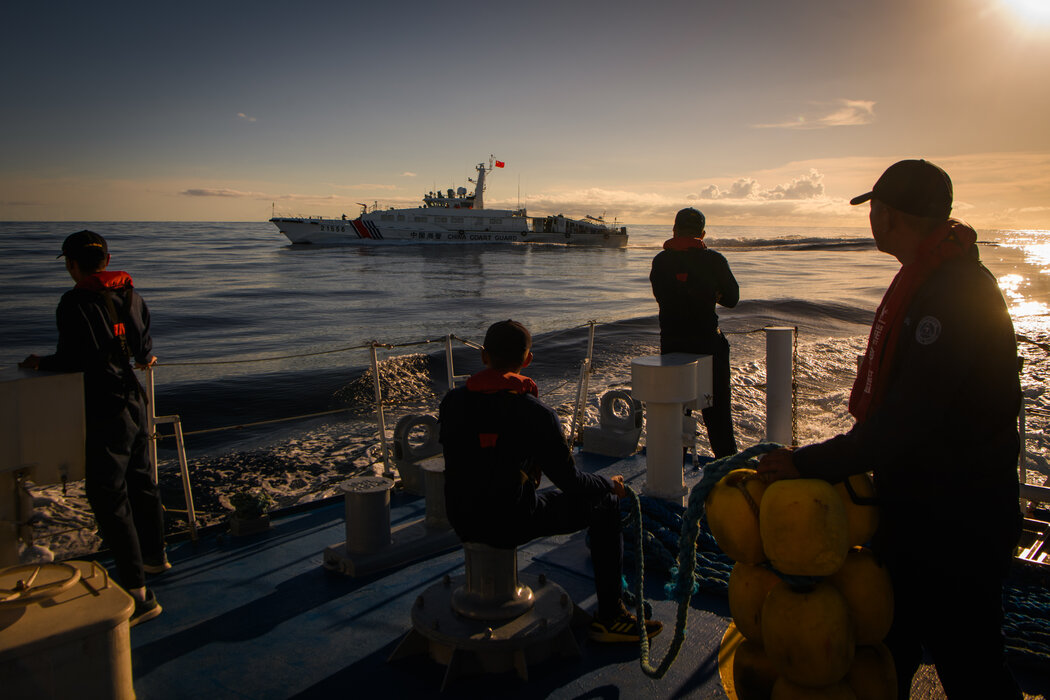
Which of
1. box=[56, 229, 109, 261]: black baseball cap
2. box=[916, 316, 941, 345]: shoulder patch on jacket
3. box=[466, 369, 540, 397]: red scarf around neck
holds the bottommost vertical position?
box=[466, 369, 540, 397]: red scarf around neck

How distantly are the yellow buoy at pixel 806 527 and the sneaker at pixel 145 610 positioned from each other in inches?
98.5

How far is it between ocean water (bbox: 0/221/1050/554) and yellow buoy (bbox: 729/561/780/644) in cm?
171

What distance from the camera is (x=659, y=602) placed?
9.25 ft

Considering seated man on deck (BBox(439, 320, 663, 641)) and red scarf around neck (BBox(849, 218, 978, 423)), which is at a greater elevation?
red scarf around neck (BBox(849, 218, 978, 423))

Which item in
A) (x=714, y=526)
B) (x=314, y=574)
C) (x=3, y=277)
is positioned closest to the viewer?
(x=714, y=526)

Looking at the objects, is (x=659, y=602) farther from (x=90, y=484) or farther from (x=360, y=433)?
(x=360, y=433)

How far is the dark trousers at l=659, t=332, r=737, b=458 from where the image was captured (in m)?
3.81

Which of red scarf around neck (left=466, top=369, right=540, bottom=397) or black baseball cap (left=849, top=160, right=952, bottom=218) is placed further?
red scarf around neck (left=466, top=369, right=540, bottom=397)

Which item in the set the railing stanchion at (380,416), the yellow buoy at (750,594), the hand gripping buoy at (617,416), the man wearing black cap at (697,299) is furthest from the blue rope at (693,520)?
the hand gripping buoy at (617,416)

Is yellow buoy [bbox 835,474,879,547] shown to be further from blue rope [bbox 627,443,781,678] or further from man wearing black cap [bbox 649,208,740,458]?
man wearing black cap [bbox 649,208,740,458]

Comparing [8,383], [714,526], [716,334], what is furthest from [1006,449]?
[8,383]

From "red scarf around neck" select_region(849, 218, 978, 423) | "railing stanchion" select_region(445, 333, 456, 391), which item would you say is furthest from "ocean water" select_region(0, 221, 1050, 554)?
"red scarf around neck" select_region(849, 218, 978, 423)

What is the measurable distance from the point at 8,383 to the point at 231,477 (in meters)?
7.34

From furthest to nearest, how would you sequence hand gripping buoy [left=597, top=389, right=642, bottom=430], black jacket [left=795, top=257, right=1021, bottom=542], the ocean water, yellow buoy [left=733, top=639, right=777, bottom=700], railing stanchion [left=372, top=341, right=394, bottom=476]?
the ocean water < hand gripping buoy [left=597, top=389, right=642, bottom=430] < railing stanchion [left=372, top=341, right=394, bottom=476] < yellow buoy [left=733, top=639, right=777, bottom=700] < black jacket [left=795, top=257, right=1021, bottom=542]
